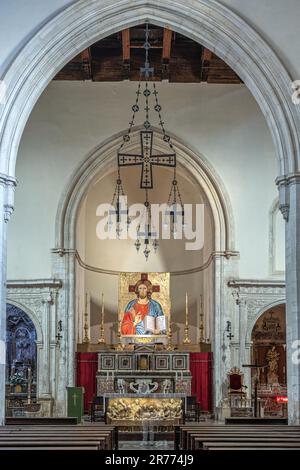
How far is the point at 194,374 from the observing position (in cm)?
1989

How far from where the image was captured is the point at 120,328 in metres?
21.6

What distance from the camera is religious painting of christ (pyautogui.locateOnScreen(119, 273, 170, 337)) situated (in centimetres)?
2159

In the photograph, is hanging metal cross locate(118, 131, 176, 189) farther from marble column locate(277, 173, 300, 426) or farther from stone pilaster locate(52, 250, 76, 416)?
stone pilaster locate(52, 250, 76, 416)

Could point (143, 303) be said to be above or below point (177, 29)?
below

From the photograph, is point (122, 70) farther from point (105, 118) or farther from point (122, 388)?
point (122, 388)

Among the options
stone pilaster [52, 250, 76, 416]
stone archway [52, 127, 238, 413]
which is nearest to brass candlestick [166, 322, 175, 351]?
stone archway [52, 127, 238, 413]

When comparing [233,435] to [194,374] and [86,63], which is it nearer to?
[86,63]

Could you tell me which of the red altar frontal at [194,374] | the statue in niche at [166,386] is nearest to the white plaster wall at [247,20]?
the statue in niche at [166,386]

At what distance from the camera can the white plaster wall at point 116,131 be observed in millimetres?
19328

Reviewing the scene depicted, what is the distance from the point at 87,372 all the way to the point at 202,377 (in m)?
2.55

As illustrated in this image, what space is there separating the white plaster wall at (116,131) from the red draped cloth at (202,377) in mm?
2204

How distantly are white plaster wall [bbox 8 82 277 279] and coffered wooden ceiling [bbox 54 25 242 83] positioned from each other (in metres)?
0.32

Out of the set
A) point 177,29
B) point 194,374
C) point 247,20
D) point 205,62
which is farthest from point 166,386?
point 247,20
